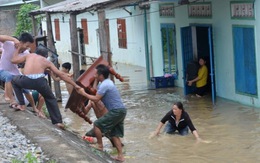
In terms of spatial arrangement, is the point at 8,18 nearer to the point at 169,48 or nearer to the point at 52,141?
the point at 169,48

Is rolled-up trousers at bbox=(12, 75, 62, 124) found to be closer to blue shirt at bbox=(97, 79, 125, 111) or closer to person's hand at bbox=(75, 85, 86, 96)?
person's hand at bbox=(75, 85, 86, 96)

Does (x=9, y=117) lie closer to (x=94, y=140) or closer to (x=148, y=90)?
(x=94, y=140)

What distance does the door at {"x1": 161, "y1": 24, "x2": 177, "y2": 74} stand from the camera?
59.8 feet

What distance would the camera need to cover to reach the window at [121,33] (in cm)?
2588

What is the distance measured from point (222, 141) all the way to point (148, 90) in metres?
7.50

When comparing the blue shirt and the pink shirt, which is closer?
the blue shirt

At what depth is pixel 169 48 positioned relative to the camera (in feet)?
60.6

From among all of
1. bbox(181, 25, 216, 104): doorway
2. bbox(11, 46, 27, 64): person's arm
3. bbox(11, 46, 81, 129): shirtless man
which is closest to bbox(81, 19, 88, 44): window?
bbox(181, 25, 216, 104): doorway

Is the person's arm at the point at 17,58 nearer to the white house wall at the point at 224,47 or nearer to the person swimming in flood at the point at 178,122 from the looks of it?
the person swimming in flood at the point at 178,122

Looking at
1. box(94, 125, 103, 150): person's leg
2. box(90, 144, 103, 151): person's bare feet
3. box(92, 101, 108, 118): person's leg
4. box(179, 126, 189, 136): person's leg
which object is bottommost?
box(179, 126, 189, 136): person's leg

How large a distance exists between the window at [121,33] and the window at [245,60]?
1182cm

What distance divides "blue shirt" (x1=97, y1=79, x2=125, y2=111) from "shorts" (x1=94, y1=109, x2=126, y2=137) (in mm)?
77

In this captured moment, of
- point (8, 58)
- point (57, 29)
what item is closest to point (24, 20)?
point (57, 29)

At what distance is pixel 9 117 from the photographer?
1005 centimetres
